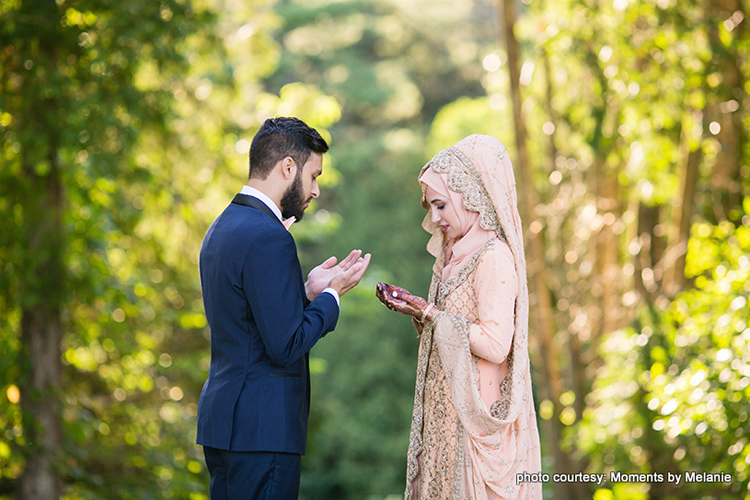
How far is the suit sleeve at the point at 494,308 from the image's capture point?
88.0 inches

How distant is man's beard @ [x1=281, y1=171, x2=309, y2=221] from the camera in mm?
2225

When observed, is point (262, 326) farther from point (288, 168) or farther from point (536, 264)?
A: point (536, 264)

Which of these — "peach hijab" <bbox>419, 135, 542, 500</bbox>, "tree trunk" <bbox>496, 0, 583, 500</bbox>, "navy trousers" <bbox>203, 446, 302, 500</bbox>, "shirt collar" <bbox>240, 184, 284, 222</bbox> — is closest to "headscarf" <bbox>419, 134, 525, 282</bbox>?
"peach hijab" <bbox>419, 135, 542, 500</bbox>

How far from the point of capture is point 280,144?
2197 millimetres

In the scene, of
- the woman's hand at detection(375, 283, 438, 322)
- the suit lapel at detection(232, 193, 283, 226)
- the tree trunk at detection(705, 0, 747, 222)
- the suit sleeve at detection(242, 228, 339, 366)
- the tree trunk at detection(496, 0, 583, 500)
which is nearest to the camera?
the suit sleeve at detection(242, 228, 339, 366)

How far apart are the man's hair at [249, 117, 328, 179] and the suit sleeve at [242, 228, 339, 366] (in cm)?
26

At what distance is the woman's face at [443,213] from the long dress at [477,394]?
0.13m

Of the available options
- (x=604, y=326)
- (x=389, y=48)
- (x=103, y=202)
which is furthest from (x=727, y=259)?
(x=389, y=48)

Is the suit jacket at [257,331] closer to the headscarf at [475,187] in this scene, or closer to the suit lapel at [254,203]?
the suit lapel at [254,203]

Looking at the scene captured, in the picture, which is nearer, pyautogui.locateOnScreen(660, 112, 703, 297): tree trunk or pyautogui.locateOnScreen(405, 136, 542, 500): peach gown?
pyautogui.locateOnScreen(405, 136, 542, 500): peach gown

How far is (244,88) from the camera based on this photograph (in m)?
6.85

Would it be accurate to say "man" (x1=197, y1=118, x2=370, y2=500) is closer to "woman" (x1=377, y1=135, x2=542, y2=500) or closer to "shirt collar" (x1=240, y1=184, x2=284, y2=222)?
"shirt collar" (x1=240, y1=184, x2=284, y2=222)

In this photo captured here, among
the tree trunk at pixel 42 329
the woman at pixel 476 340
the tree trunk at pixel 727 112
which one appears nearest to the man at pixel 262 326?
the woman at pixel 476 340

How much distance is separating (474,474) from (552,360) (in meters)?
4.29
